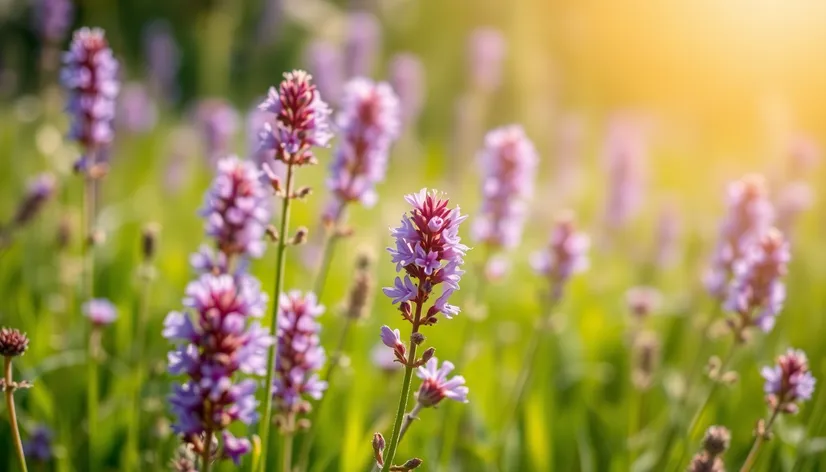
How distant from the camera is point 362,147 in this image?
3.27 metres

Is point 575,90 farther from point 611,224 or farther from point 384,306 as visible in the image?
point 384,306

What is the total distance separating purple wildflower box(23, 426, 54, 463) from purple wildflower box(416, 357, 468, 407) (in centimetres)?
227

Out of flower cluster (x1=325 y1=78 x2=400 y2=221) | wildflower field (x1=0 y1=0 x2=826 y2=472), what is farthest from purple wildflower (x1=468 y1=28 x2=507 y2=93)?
flower cluster (x1=325 y1=78 x2=400 y2=221)

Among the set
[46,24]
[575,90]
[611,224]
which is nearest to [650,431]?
[611,224]

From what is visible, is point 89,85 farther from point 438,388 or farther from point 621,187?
point 621,187

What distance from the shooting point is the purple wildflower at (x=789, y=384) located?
2709mm

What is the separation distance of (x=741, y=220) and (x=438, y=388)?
256 centimetres

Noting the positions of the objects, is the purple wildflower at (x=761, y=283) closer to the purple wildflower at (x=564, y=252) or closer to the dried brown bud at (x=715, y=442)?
the dried brown bud at (x=715, y=442)

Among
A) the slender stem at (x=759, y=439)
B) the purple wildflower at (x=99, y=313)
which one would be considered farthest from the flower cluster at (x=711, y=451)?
the purple wildflower at (x=99, y=313)

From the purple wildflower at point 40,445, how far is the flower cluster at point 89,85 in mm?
1317

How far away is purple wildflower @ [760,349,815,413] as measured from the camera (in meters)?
2.71

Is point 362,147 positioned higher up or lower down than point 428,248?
higher up

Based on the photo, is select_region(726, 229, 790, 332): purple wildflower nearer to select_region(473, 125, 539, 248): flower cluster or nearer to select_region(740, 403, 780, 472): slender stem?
select_region(740, 403, 780, 472): slender stem

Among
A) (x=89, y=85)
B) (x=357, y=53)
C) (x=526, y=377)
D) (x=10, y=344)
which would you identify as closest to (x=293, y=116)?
(x=10, y=344)
